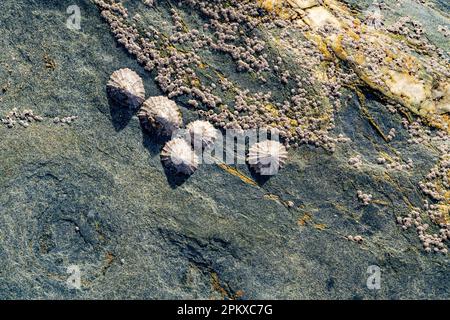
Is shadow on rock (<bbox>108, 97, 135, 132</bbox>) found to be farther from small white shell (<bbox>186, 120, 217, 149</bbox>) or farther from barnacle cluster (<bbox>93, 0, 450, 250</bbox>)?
small white shell (<bbox>186, 120, 217, 149</bbox>)

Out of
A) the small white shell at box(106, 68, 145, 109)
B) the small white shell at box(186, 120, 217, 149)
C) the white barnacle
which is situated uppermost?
the white barnacle

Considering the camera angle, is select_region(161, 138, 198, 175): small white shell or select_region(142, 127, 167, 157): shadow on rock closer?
select_region(161, 138, 198, 175): small white shell

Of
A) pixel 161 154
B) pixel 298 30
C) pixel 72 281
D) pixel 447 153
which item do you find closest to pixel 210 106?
pixel 161 154

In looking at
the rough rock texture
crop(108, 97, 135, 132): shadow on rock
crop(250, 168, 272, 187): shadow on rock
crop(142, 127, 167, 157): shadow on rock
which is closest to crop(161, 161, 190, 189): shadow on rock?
the rough rock texture

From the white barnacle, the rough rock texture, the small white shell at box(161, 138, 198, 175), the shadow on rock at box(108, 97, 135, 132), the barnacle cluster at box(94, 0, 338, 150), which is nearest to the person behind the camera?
the rough rock texture

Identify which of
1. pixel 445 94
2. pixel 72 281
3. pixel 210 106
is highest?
pixel 445 94

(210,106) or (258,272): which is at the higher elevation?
(210,106)

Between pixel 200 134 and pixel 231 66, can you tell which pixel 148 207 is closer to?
pixel 200 134
